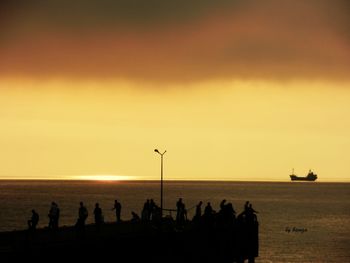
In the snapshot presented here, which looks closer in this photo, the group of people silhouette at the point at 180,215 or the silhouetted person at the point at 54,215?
the group of people silhouette at the point at 180,215

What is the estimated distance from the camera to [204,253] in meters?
47.6

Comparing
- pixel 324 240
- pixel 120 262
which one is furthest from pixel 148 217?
pixel 324 240

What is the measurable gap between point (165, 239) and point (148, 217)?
8496mm

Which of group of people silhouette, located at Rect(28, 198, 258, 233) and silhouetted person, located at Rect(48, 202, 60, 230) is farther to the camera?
silhouetted person, located at Rect(48, 202, 60, 230)

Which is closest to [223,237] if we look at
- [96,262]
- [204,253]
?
[204,253]

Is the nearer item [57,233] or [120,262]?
[120,262]

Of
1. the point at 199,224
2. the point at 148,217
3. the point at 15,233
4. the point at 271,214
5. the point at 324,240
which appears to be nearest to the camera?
the point at 15,233

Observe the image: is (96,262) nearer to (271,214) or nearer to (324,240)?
(324,240)

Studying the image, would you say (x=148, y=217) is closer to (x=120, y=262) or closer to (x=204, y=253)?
(x=204, y=253)

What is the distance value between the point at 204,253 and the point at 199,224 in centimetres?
189

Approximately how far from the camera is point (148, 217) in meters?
52.0

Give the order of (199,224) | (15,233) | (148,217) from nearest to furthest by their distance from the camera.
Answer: (15,233) → (199,224) → (148,217)

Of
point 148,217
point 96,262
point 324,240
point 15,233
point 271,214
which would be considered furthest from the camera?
point 271,214

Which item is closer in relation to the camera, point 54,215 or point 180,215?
point 54,215
